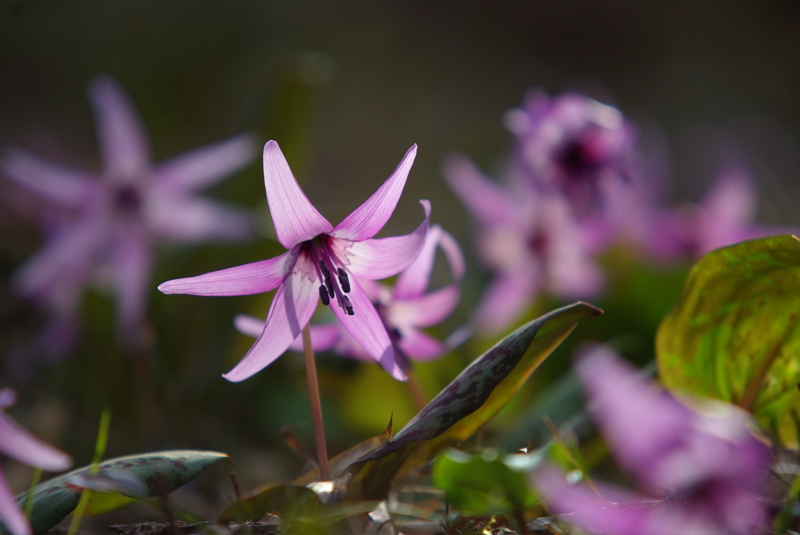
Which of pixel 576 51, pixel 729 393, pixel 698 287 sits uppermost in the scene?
pixel 576 51

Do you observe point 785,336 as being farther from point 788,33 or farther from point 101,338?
point 788,33

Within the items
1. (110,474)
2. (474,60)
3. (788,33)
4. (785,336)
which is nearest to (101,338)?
(110,474)

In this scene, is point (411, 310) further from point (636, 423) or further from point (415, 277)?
point (636, 423)

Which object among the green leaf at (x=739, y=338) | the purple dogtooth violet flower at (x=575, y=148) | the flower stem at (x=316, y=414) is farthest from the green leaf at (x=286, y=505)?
the purple dogtooth violet flower at (x=575, y=148)

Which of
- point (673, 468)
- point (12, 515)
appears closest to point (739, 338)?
point (673, 468)

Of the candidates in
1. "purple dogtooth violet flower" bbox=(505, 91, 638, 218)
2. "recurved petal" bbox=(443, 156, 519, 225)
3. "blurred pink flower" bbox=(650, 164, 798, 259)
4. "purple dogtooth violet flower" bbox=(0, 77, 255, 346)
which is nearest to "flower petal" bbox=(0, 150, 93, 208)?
"purple dogtooth violet flower" bbox=(0, 77, 255, 346)

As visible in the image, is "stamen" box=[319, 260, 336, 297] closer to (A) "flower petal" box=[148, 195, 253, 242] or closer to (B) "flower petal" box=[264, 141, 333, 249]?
(B) "flower petal" box=[264, 141, 333, 249]
